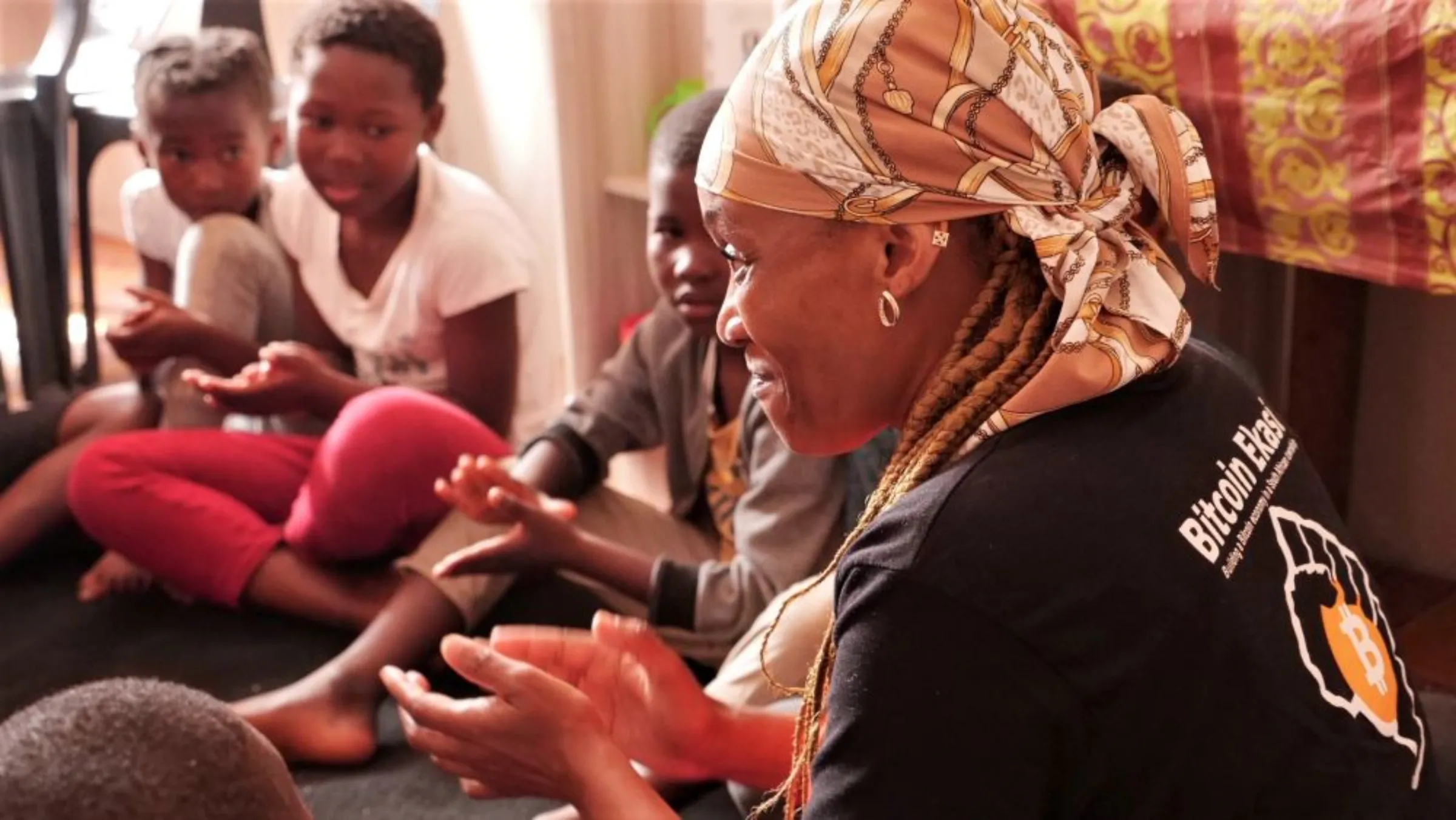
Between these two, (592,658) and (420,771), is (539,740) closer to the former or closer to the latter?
(592,658)

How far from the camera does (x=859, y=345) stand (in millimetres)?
831

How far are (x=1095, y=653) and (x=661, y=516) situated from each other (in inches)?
40.7

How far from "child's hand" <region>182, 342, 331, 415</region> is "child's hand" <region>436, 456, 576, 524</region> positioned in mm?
326

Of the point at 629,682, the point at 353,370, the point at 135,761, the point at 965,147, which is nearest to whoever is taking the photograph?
the point at 135,761

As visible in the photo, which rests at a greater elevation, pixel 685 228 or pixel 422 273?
pixel 685 228

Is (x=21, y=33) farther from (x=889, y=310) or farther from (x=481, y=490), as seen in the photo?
(x=889, y=310)

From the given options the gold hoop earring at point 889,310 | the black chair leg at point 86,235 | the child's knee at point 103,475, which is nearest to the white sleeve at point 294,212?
the child's knee at point 103,475

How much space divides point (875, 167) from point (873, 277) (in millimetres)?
67

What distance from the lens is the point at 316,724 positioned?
1.42m

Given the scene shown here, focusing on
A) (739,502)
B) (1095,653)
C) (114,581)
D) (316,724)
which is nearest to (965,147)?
(1095,653)

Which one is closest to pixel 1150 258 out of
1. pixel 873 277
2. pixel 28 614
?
pixel 873 277

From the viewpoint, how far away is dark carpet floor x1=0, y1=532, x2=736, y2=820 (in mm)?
1389

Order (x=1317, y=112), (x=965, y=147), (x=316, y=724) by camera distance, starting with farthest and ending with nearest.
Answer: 1. (x=316, y=724)
2. (x=1317, y=112)
3. (x=965, y=147)

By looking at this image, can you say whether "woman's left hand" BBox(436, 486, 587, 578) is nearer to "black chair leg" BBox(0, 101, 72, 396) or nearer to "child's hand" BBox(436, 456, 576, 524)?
"child's hand" BBox(436, 456, 576, 524)
